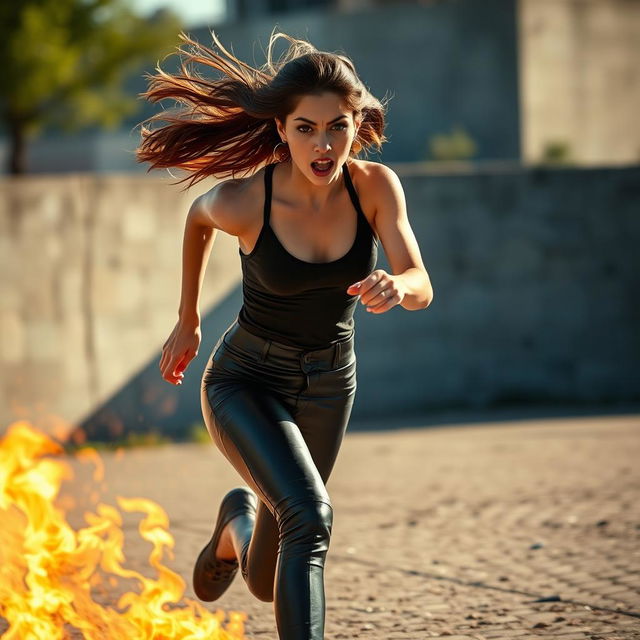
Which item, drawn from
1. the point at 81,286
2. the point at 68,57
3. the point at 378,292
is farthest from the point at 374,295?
the point at 68,57

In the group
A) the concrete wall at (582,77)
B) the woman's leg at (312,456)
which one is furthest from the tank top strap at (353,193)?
the concrete wall at (582,77)

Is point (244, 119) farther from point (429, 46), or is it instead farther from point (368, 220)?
point (429, 46)

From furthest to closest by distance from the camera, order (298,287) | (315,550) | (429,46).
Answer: (429,46) < (298,287) < (315,550)

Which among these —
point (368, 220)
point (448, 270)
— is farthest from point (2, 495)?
point (448, 270)

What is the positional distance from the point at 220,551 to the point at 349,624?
60 centimetres

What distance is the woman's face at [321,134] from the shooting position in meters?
3.69

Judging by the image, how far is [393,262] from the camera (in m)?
3.69

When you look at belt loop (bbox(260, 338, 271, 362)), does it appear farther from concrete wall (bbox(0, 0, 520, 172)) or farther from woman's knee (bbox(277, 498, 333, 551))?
concrete wall (bbox(0, 0, 520, 172))

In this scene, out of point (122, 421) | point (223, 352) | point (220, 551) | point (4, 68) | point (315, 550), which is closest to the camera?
point (315, 550)

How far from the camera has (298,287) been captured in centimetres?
371

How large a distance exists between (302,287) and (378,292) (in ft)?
1.72

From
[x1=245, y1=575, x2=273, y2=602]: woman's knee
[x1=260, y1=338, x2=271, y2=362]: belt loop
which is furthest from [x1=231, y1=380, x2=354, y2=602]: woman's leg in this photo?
[x1=260, y1=338, x2=271, y2=362]: belt loop

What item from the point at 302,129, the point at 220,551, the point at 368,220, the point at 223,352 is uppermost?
the point at 302,129

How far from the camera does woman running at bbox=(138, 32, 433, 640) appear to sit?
3570 mm
